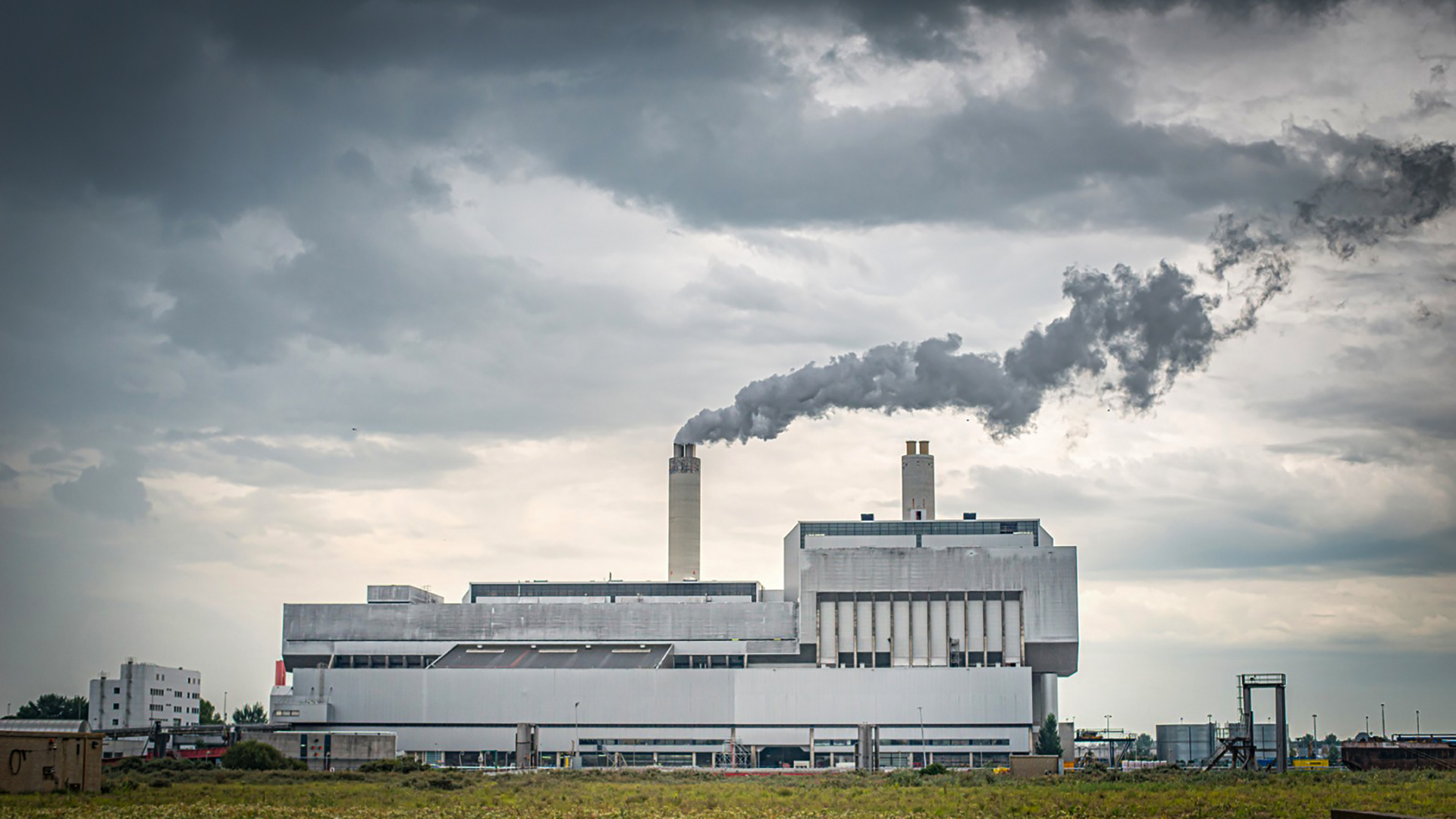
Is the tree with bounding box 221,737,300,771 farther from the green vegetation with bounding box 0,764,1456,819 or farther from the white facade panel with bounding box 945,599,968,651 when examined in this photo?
the white facade panel with bounding box 945,599,968,651

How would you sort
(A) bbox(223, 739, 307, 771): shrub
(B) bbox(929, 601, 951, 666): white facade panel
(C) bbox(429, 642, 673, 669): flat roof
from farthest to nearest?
(B) bbox(929, 601, 951, 666): white facade panel
(C) bbox(429, 642, 673, 669): flat roof
(A) bbox(223, 739, 307, 771): shrub

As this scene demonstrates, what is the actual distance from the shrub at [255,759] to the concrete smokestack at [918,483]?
2526 inches

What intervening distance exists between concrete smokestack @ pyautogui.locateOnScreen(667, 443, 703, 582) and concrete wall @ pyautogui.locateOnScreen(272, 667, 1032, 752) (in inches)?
730

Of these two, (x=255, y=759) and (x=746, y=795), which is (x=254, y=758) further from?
→ (x=746, y=795)

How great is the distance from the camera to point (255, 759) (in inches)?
3440

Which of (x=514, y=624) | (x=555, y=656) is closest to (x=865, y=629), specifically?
(x=555, y=656)

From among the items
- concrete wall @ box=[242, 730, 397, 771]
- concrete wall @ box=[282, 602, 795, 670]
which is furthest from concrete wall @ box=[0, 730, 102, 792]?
concrete wall @ box=[282, 602, 795, 670]

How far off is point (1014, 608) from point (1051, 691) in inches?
642

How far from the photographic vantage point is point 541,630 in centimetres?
13375

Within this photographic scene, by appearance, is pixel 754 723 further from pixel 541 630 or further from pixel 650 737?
pixel 541 630

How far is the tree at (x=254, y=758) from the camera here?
3420 inches

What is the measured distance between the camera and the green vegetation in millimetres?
50000

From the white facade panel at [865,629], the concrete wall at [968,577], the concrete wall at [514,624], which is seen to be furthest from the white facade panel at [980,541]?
the concrete wall at [514,624]

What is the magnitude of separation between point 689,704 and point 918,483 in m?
32.0
